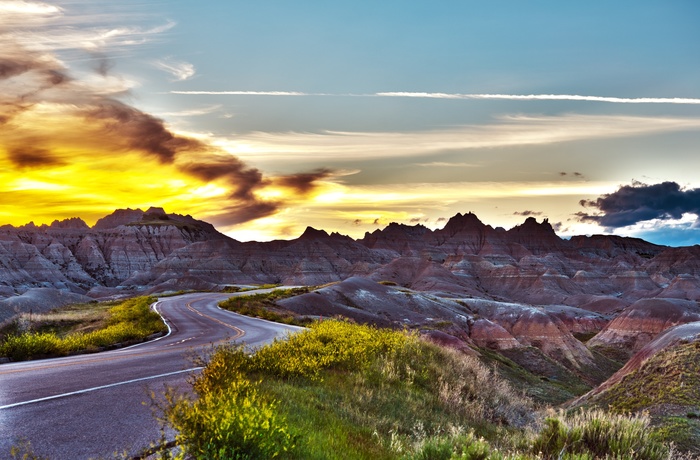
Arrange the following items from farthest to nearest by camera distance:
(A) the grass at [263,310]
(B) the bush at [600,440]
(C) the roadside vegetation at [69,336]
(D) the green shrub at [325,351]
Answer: (A) the grass at [263,310] → (C) the roadside vegetation at [69,336] → (D) the green shrub at [325,351] → (B) the bush at [600,440]

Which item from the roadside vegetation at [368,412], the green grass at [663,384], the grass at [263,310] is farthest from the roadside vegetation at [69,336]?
the green grass at [663,384]

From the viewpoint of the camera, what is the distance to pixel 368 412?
13086mm

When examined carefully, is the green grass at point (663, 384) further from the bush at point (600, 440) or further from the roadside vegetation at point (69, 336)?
the roadside vegetation at point (69, 336)

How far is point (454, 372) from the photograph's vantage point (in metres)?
20.8

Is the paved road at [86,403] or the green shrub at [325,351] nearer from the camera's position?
the paved road at [86,403]

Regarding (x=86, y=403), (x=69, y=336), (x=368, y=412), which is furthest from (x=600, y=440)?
(x=69, y=336)

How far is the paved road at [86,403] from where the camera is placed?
28.9 ft

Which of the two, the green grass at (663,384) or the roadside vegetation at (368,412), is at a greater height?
the roadside vegetation at (368,412)

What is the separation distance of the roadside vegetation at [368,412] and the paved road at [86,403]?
89 cm

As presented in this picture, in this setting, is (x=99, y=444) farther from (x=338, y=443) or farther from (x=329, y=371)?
(x=329, y=371)

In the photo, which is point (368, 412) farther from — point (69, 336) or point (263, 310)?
point (263, 310)

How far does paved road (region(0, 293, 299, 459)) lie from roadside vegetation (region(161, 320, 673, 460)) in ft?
2.93

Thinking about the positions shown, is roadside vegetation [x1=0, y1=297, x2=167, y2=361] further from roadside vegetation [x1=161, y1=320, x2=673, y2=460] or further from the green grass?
the green grass

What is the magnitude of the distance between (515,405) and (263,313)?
107 feet
